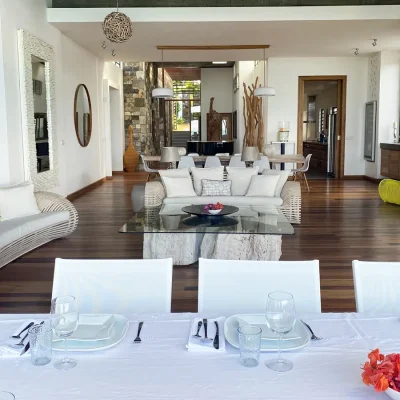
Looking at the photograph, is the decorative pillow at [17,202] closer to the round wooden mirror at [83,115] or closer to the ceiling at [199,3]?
the ceiling at [199,3]

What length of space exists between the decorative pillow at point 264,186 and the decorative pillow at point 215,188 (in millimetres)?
318

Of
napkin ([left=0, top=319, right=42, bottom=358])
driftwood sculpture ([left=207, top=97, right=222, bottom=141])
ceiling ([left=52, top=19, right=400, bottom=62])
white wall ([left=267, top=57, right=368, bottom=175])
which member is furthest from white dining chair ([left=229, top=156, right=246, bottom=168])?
driftwood sculpture ([left=207, top=97, right=222, bottom=141])

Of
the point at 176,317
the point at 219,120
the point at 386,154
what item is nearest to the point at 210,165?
the point at 386,154

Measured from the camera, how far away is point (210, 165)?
870cm

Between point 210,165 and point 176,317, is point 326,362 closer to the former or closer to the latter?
point 176,317

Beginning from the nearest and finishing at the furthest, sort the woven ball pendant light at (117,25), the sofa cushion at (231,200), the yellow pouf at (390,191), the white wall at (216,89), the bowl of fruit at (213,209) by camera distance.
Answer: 1. the bowl of fruit at (213,209)
2. the sofa cushion at (231,200)
3. the woven ball pendant light at (117,25)
4. the yellow pouf at (390,191)
5. the white wall at (216,89)

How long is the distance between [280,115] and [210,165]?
454 cm

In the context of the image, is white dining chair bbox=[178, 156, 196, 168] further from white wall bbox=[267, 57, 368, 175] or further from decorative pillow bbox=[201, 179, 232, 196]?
white wall bbox=[267, 57, 368, 175]

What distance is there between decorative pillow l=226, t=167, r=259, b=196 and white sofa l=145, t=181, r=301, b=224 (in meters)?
0.45

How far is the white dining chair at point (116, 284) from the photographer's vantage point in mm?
2004

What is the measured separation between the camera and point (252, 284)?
2.00 m

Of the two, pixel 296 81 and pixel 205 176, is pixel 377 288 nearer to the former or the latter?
pixel 205 176

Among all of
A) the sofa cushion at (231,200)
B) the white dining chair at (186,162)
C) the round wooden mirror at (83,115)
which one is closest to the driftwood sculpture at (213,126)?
the round wooden mirror at (83,115)

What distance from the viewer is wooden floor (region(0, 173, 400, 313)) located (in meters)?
4.09
